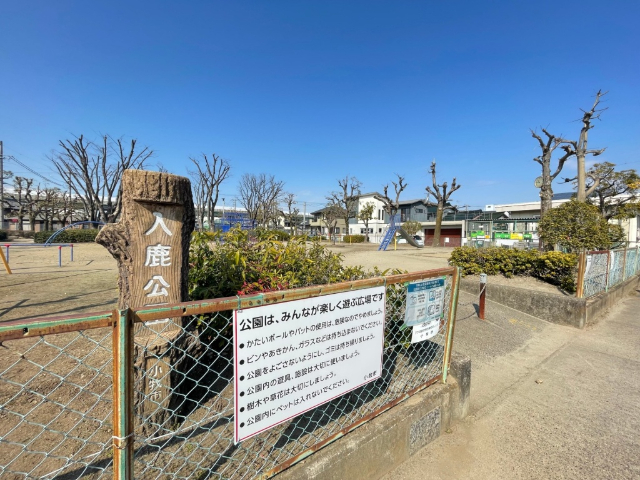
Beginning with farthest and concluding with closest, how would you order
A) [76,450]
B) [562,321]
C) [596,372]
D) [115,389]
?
[562,321]
[596,372]
[76,450]
[115,389]

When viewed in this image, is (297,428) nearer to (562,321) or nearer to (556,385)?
(556,385)

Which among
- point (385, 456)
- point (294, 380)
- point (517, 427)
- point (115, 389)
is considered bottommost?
point (517, 427)

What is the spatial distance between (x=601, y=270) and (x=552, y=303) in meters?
1.73

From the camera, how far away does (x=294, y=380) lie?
1.52 meters

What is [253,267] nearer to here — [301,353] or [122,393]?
[301,353]

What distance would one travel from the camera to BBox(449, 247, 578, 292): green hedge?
6.06m

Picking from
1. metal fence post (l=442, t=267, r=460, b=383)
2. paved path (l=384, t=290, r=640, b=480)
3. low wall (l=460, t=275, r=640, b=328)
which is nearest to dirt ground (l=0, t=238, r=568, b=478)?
paved path (l=384, t=290, r=640, b=480)

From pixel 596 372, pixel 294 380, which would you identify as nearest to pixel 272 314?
pixel 294 380

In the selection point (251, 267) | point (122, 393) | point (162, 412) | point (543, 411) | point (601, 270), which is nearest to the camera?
point (122, 393)

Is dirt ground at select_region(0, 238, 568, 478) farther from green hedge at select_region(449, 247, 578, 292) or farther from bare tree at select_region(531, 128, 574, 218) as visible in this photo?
bare tree at select_region(531, 128, 574, 218)

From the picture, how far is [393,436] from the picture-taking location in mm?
1932

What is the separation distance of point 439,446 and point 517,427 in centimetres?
81

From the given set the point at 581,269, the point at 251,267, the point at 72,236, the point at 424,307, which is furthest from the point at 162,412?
the point at 72,236

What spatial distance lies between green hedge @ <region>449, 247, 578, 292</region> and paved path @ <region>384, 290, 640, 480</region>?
165 centimetres
